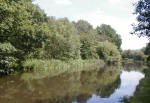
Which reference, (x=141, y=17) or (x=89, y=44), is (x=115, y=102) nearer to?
(x=141, y=17)

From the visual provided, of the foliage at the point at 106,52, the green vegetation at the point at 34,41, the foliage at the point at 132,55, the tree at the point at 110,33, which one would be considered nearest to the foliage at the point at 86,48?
the green vegetation at the point at 34,41

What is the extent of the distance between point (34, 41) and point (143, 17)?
11.6 m

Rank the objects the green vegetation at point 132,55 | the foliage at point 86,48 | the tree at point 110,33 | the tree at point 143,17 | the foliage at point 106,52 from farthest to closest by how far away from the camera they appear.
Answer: the green vegetation at point 132,55 → the tree at point 110,33 → the foliage at point 106,52 → the foliage at point 86,48 → the tree at point 143,17

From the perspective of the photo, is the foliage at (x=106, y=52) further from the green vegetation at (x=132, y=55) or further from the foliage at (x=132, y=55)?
the foliage at (x=132, y=55)

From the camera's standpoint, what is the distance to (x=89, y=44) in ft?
134

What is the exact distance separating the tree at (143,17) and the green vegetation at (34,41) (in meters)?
9.92

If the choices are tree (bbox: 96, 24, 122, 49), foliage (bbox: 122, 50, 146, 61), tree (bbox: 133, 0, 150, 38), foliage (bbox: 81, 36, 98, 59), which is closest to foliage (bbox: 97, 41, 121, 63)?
foliage (bbox: 81, 36, 98, 59)

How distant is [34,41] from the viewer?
56.3 ft

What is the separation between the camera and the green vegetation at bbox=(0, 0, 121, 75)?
12.4 meters

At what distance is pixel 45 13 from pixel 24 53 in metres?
6.88

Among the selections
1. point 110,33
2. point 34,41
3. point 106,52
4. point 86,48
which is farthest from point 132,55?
point 34,41

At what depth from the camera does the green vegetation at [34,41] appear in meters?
12.4

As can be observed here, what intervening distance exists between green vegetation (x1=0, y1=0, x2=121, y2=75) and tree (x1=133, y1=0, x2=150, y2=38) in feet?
32.6

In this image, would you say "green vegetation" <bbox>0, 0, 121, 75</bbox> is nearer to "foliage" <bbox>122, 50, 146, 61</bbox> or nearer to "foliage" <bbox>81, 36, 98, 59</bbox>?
"foliage" <bbox>81, 36, 98, 59</bbox>
